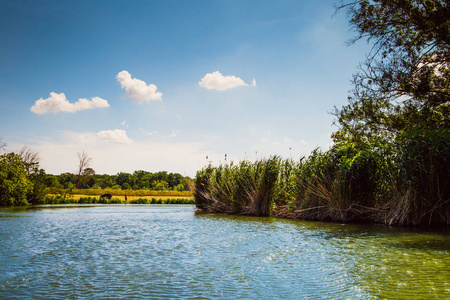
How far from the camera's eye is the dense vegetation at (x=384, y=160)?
11.0 m

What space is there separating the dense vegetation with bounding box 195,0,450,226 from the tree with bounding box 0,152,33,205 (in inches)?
718

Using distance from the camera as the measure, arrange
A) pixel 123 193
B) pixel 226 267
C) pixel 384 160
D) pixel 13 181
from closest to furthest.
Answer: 1. pixel 226 267
2. pixel 384 160
3. pixel 13 181
4. pixel 123 193

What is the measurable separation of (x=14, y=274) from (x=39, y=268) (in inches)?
16.8

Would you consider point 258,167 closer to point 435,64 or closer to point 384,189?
point 384,189

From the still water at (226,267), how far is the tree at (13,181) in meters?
22.0

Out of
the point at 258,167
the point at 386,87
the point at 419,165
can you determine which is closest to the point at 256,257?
the point at 419,165

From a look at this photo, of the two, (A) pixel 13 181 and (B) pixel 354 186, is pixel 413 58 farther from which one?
(A) pixel 13 181

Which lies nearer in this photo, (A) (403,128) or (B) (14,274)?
(B) (14,274)

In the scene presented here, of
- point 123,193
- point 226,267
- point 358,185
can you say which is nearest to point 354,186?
point 358,185

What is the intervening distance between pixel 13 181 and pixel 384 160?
2838 centimetres

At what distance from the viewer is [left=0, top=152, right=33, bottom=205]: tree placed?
1069 inches

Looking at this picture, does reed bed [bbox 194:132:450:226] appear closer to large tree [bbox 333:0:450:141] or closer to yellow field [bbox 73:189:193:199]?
large tree [bbox 333:0:450:141]

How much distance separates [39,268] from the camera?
5.25m

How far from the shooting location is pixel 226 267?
5352 millimetres
